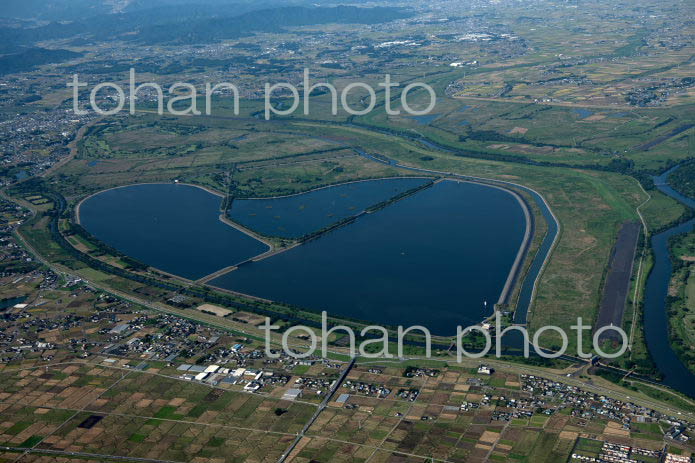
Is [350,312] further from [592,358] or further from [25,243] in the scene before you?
[25,243]

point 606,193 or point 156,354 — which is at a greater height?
point 606,193

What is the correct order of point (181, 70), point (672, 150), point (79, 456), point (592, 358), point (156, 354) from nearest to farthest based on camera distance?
1. point (79, 456)
2. point (592, 358)
3. point (156, 354)
4. point (672, 150)
5. point (181, 70)

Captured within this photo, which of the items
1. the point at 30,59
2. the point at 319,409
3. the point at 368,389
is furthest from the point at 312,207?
the point at 30,59

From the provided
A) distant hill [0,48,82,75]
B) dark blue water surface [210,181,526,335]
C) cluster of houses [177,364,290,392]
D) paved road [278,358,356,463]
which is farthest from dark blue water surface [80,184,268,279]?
distant hill [0,48,82,75]

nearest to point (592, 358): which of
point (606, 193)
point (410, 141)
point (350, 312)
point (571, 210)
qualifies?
point (350, 312)

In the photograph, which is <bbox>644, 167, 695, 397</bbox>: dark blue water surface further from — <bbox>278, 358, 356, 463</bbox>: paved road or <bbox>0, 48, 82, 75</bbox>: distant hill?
<bbox>0, 48, 82, 75</bbox>: distant hill

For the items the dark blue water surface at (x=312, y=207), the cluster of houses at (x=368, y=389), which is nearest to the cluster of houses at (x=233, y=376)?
the cluster of houses at (x=368, y=389)
